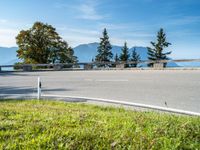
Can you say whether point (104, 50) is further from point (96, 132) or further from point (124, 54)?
point (96, 132)

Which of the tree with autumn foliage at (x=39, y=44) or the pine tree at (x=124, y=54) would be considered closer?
the tree with autumn foliage at (x=39, y=44)

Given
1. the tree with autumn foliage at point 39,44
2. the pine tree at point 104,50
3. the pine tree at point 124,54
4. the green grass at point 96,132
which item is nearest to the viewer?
the green grass at point 96,132

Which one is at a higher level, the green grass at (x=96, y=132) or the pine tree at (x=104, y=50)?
the pine tree at (x=104, y=50)

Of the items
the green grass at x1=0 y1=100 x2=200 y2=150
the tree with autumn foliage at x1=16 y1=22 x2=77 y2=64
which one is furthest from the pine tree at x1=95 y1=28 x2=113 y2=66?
the green grass at x1=0 y1=100 x2=200 y2=150

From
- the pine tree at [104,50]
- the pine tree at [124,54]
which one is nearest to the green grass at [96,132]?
the pine tree at [104,50]

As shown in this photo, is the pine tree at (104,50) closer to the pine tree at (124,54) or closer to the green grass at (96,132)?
the pine tree at (124,54)

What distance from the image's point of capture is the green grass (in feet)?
16.1

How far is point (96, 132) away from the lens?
548 cm

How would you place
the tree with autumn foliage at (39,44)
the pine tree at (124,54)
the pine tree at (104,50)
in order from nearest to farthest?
1. the tree with autumn foliage at (39,44)
2. the pine tree at (104,50)
3. the pine tree at (124,54)

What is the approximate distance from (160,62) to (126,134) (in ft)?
79.2

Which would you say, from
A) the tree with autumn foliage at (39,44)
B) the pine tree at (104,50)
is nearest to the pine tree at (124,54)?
the pine tree at (104,50)

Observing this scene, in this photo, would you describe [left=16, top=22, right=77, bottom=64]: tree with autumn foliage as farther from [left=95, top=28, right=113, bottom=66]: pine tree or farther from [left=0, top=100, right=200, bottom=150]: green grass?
[left=0, top=100, right=200, bottom=150]: green grass

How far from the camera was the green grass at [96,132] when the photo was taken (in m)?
4.91

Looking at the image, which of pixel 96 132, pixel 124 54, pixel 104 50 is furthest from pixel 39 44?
pixel 96 132
